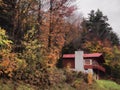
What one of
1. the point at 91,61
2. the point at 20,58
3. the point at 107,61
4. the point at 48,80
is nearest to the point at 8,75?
the point at 20,58

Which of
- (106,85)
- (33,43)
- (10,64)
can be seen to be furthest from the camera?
(106,85)

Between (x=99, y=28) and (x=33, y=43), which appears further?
(x=99, y=28)

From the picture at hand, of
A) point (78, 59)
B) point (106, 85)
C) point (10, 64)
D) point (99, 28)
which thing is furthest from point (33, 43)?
point (99, 28)

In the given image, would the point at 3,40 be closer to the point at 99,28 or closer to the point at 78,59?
the point at 78,59

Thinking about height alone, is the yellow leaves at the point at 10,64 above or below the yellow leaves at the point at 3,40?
below

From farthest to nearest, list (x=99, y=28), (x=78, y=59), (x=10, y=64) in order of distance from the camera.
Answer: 1. (x=99, y=28)
2. (x=78, y=59)
3. (x=10, y=64)

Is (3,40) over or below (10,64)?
over

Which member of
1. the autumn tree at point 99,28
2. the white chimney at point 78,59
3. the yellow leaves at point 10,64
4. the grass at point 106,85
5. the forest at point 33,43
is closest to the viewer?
the yellow leaves at point 10,64

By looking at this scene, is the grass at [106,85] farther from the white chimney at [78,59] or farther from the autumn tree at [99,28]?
the autumn tree at [99,28]

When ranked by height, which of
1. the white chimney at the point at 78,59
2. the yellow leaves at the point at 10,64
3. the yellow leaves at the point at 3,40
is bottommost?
the white chimney at the point at 78,59

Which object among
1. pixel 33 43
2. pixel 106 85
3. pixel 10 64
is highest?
pixel 33 43

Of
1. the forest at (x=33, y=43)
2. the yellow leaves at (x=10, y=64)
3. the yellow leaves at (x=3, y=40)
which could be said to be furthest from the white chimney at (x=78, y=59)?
the yellow leaves at (x=3, y=40)

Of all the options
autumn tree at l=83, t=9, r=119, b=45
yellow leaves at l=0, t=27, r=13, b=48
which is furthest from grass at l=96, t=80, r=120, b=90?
autumn tree at l=83, t=9, r=119, b=45

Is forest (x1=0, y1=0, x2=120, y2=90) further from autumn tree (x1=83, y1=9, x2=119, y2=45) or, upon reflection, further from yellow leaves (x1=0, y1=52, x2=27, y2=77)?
autumn tree (x1=83, y1=9, x2=119, y2=45)
